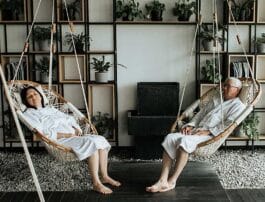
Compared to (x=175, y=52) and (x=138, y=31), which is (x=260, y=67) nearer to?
(x=175, y=52)

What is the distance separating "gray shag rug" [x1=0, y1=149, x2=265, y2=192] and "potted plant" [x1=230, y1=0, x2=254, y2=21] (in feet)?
5.55

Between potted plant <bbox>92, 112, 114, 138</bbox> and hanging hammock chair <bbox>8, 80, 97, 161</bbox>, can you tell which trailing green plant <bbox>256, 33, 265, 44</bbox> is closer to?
potted plant <bbox>92, 112, 114, 138</bbox>

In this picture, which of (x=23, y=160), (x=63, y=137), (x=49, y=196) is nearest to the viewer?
(x=49, y=196)

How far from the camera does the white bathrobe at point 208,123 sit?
12.3 ft

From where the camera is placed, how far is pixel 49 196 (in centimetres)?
373

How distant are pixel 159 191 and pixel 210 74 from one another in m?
2.07

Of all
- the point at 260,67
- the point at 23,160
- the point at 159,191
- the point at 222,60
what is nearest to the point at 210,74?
the point at 222,60

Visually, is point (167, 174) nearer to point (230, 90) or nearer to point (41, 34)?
point (230, 90)

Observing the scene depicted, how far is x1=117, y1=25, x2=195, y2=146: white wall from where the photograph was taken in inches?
215

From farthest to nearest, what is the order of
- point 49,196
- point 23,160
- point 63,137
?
point 23,160 < point 63,137 < point 49,196

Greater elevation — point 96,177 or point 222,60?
point 222,60

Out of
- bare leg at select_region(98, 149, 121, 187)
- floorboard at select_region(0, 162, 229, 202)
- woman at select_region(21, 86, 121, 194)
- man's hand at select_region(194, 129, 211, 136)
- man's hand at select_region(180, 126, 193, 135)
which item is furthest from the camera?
man's hand at select_region(180, 126, 193, 135)

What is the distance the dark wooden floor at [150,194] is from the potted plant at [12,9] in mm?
2381

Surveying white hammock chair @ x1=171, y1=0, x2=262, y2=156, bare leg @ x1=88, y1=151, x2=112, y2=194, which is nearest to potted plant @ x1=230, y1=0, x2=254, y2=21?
white hammock chair @ x1=171, y1=0, x2=262, y2=156
